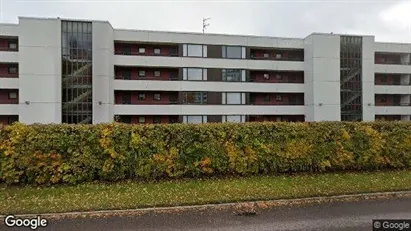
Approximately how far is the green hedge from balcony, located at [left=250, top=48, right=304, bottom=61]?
998 inches

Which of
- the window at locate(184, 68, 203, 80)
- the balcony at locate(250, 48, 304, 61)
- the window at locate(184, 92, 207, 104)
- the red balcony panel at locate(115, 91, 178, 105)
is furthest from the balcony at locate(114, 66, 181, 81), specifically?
the balcony at locate(250, 48, 304, 61)

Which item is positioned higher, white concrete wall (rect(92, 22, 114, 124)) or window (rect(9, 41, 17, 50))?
window (rect(9, 41, 17, 50))

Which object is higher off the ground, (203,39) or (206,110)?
(203,39)

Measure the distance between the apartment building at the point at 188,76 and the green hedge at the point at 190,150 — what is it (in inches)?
797

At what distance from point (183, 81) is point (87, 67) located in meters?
9.65

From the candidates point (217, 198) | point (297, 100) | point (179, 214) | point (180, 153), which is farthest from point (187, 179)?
point (297, 100)

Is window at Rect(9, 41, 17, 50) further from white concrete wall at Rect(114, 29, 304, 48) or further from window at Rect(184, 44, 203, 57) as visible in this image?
window at Rect(184, 44, 203, 57)

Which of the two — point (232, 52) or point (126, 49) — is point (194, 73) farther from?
point (126, 49)

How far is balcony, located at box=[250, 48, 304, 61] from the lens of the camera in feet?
114

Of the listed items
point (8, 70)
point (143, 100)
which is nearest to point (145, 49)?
point (143, 100)

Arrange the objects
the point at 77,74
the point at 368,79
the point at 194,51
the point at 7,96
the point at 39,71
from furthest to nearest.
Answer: the point at 368,79, the point at 194,51, the point at 7,96, the point at 77,74, the point at 39,71

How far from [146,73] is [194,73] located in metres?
5.37

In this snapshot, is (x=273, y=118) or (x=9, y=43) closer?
(x=9, y=43)
